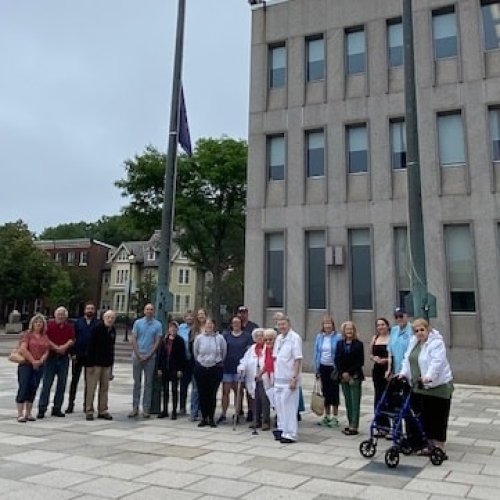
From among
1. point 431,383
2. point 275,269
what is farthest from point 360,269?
point 431,383

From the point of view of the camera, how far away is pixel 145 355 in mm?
10523

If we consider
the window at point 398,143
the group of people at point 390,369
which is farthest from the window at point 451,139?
the group of people at point 390,369

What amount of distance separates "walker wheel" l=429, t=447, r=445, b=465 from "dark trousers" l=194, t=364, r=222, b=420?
406cm

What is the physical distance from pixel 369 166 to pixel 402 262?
3.67 metres

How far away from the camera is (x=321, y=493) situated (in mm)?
5656

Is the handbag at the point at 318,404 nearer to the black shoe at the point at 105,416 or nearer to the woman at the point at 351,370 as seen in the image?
the woman at the point at 351,370

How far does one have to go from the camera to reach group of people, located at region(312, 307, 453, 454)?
24.2 ft

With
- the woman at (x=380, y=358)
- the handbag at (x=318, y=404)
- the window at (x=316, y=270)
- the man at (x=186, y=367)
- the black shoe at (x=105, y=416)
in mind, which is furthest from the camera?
the window at (x=316, y=270)

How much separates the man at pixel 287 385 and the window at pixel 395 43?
14533mm

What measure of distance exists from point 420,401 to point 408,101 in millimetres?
5920

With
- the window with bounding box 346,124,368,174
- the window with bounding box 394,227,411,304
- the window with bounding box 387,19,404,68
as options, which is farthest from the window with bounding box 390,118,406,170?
the window with bounding box 394,227,411,304

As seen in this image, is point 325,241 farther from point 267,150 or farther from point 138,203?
point 138,203

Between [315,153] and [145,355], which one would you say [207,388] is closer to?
[145,355]

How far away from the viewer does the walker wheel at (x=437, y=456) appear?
22.8 ft
